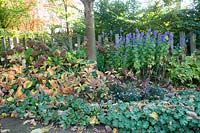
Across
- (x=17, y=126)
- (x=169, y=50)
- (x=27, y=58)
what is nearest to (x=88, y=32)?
(x=27, y=58)

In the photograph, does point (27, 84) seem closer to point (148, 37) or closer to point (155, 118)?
point (155, 118)

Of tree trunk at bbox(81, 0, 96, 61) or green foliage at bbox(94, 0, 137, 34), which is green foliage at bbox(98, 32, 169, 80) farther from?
green foliage at bbox(94, 0, 137, 34)

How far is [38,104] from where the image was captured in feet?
10.1

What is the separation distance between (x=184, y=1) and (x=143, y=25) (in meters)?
1.05

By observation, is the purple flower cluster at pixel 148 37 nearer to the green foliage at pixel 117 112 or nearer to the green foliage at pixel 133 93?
the green foliage at pixel 133 93

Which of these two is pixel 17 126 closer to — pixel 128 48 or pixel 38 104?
pixel 38 104

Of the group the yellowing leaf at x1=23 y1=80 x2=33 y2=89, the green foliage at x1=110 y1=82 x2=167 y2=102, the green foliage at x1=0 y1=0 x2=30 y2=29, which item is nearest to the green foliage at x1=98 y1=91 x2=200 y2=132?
the green foliage at x1=110 y1=82 x2=167 y2=102

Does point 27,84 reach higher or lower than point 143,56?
lower

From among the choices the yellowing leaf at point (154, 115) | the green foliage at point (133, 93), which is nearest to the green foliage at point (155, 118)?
the yellowing leaf at point (154, 115)

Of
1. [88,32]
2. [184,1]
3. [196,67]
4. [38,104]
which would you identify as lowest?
[38,104]

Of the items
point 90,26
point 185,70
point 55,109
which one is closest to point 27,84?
point 55,109

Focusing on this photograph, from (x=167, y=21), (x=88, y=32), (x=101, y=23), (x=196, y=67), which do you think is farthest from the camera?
(x=101, y=23)

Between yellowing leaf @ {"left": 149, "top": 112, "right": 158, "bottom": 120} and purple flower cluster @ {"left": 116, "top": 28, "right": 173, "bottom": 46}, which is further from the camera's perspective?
purple flower cluster @ {"left": 116, "top": 28, "right": 173, "bottom": 46}

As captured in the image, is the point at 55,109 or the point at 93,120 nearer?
the point at 93,120
